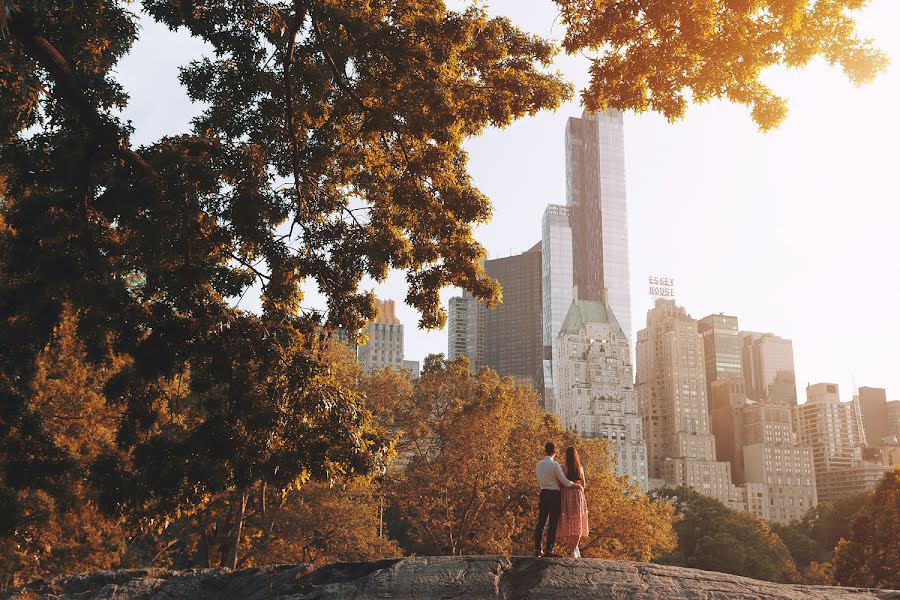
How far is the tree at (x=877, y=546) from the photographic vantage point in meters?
33.5

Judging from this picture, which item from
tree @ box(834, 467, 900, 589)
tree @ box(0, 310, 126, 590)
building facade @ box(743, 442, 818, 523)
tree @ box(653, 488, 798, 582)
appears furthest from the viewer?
building facade @ box(743, 442, 818, 523)

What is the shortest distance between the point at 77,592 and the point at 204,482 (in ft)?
9.00

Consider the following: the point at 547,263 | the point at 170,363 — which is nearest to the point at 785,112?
the point at 170,363

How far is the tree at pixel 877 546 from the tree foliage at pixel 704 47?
31704 millimetres

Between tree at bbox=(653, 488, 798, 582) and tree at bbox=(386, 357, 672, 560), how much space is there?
Result: 131 ft

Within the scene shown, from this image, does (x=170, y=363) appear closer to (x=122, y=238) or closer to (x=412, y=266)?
Result: (x=122, y=238)

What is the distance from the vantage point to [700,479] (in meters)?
167

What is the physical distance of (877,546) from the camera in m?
34.8

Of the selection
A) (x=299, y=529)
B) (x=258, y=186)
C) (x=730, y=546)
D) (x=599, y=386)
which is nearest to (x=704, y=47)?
(x=258, y=186)

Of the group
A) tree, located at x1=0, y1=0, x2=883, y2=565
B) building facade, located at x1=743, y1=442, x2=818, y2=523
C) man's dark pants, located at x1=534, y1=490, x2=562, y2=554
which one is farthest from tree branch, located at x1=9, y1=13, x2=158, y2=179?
building facade, located at x1=743, y1=442, x2=818, y2=523

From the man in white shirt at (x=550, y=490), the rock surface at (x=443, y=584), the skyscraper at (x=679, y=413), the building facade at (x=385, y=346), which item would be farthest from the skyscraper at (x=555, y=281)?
the rock surface at (x=443, y=584)

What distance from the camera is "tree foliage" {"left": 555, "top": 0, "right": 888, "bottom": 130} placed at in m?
7.81

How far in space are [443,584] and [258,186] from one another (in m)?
5.68

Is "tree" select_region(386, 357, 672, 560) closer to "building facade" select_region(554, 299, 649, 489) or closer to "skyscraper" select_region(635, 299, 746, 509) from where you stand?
"building facade" select_region(554, 299, 649, 489)
